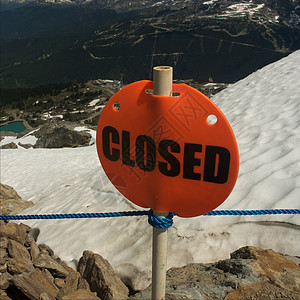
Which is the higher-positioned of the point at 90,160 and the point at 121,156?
the point at 121,156

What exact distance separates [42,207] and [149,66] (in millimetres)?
189043

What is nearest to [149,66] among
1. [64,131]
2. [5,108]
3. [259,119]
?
[5,108]

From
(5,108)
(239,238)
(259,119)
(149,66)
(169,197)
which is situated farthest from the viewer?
(149,66)

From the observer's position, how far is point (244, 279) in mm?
2598

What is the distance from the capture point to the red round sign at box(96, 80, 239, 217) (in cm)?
174

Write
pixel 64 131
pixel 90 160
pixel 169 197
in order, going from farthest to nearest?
pixel 64 131, pixel 90 160, pixel 169 197

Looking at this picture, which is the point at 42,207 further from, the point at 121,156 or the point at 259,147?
the point at 121,156

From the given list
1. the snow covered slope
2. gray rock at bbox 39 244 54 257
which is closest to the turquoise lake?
the snow covered slope

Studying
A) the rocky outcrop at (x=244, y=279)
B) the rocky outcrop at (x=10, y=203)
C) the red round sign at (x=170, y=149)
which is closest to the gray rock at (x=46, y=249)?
the rocky outcrop at (x=244, y=279)

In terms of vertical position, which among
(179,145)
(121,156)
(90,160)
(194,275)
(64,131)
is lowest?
(64,131)

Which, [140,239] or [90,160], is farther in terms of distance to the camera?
[90,160]

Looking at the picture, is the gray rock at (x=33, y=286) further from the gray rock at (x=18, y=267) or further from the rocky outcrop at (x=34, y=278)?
the gray rock at (x=18, y=267)

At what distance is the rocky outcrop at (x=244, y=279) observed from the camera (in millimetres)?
2447

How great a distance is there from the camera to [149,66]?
188 m
